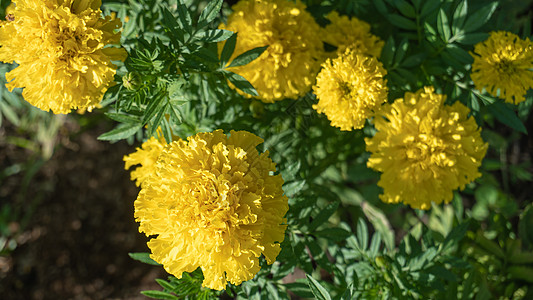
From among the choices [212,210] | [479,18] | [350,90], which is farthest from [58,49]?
[479,18]

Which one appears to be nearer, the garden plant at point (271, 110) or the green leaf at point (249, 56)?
the garden plant at point (271, 110)

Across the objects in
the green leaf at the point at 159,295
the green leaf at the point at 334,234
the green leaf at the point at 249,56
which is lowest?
the green leaf at the point at 159,295

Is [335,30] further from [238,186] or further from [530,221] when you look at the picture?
[530,221]

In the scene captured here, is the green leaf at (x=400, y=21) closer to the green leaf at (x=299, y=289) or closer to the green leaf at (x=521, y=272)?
the green leaf at (x=299, y=289)

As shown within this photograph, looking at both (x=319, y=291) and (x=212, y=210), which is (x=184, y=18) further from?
(x=319, y=291)

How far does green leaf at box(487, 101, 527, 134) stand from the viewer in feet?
6.17

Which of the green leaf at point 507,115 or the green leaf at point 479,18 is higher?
the green leaf at point 479,18

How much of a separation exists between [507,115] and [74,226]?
3784 mm

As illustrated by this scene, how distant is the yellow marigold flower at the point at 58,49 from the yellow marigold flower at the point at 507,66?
5.41ft

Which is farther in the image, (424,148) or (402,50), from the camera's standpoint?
(402,50)

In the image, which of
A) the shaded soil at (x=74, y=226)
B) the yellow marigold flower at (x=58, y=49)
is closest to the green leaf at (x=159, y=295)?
the yellow marigold flower at (x=58, y=49)

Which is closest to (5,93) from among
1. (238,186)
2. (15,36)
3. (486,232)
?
(15,36)

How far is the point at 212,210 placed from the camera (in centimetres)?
138

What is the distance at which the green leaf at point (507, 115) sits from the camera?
1882mm
